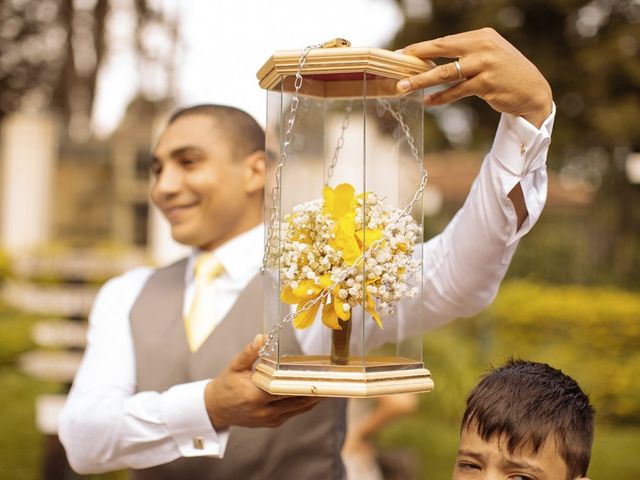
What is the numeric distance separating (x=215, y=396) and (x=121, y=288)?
1.98ft

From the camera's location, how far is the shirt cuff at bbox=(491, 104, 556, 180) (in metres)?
1.76

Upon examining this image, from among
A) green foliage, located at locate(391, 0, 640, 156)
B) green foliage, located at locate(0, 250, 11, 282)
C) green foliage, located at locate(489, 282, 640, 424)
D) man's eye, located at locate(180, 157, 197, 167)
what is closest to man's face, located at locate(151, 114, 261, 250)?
man's eye, located at locate(180, 157, 197, 167)

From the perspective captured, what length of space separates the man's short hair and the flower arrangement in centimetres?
55

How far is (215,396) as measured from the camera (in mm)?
1887

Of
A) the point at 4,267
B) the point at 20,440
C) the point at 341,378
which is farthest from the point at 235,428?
the point at 4,267

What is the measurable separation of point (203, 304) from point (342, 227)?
65 cm

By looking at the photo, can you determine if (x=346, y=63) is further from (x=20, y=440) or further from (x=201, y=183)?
(x=20, y=440)

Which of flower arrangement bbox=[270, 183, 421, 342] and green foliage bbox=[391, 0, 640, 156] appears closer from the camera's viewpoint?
flower arrangement bbox=[270, 183, 421, 342]

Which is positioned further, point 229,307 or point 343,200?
point 229,307

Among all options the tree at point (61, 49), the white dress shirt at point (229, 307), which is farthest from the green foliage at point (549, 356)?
the tree at point (61, 49)

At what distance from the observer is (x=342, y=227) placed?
171 cm

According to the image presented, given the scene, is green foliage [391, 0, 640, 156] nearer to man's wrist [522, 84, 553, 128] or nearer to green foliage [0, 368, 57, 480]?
green foliage [0, 368, 57, 480]

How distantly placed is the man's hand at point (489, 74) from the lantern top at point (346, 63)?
37mm

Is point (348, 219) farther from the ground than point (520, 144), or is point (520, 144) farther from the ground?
point (520, 144)
